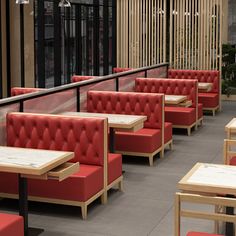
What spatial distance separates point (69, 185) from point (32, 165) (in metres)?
1.12

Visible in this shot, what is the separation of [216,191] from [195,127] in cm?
715

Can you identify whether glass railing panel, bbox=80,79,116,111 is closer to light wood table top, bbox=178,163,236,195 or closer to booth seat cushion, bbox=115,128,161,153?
booth seat cushion, bbox=115,128,161,153

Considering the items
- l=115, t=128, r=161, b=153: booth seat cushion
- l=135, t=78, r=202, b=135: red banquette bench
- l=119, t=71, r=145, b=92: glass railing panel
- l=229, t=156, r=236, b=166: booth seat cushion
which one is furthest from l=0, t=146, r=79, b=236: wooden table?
l=135, t=78, r=202, b=135: red banquette bench

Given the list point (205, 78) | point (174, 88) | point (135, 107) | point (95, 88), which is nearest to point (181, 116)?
point (174, 88)

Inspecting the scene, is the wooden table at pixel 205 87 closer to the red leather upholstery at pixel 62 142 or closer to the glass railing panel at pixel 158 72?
the glass railing panel at pixel 158 72

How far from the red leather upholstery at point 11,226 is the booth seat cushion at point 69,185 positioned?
1314mm

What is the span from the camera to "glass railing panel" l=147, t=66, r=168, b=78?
12.8 m

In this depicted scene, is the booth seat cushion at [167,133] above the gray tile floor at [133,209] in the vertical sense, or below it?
above

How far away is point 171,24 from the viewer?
13.9 m

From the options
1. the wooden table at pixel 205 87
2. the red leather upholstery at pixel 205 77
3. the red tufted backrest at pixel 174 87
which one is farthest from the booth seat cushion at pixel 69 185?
the red leather upholstery at pixel 205 77

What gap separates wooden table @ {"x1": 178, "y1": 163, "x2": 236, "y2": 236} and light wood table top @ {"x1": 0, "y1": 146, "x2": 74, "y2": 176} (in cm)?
127

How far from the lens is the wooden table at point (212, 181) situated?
15.0 feet

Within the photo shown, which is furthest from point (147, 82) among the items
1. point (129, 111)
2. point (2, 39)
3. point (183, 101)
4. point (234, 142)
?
point (234, 142)

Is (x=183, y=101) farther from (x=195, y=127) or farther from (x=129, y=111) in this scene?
(x=129, y=111)
